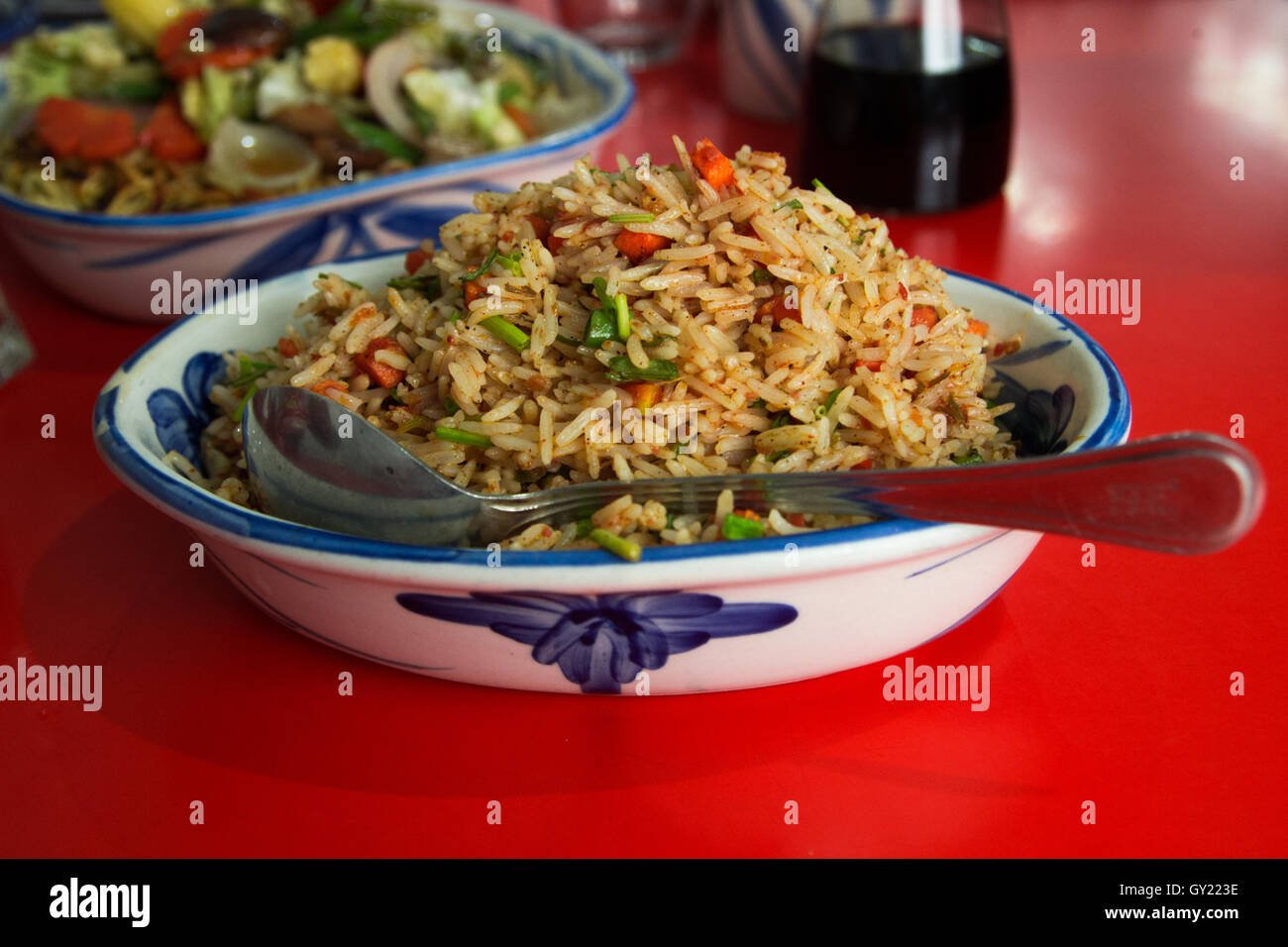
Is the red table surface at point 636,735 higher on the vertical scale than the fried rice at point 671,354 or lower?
lower

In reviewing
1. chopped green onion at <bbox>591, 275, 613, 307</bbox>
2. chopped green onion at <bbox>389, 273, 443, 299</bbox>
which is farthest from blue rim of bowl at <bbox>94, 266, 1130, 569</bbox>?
chopped green onion at <bbox>389, 273, 443, 299</bbox>

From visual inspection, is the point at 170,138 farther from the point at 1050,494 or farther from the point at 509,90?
the point at 1050,494

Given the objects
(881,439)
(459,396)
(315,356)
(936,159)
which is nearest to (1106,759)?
(881,439)

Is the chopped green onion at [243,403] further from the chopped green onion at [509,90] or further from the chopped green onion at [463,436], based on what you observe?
the chopped green onion at [509,90]

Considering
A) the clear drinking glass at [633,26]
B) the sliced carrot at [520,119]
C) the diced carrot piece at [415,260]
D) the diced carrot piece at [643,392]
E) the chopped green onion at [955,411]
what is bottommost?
the chopped green onion at [955,411]

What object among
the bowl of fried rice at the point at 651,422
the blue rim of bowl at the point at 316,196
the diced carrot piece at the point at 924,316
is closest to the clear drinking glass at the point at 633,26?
the blue rim of bowl at the point at 316,196

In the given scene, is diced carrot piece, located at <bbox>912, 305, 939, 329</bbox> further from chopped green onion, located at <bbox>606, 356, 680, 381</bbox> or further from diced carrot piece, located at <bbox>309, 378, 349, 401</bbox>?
diced carrot piece, located at <bbox>309, 378, 349, 401</bbox>

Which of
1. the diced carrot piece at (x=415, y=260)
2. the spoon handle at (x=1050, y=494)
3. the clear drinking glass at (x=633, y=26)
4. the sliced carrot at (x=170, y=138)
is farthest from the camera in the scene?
the clear drinking glass at (x=633, y=26)
